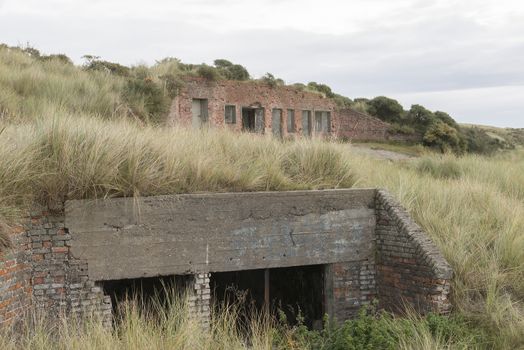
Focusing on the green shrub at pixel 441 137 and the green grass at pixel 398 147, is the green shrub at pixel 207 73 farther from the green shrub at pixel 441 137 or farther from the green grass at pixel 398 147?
the green shrub at pixel 441 137

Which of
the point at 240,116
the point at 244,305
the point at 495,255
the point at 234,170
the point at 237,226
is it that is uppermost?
the point at 240,116

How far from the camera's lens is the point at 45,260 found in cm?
620

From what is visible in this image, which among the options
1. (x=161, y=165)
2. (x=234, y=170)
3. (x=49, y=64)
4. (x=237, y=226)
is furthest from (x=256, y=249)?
(x=49, y=64)

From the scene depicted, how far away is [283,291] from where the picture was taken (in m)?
9.17

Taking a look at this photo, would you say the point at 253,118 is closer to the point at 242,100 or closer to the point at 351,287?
the point at 242,100

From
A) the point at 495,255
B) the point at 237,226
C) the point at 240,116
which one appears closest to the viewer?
the point at 237,226

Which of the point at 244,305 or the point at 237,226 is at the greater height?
the point at 237,226

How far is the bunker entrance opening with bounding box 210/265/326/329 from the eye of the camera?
8.34m

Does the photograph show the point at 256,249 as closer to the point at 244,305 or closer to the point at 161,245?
the point at 161,245

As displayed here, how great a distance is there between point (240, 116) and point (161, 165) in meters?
15.6

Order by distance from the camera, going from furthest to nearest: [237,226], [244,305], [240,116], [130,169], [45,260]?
1. [240,116]
2. [244,305]
3. [237,226]
4. [130,169]
5. [45,260]

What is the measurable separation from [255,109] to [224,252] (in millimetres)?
17061

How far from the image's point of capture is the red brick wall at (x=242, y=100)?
64.0 feet

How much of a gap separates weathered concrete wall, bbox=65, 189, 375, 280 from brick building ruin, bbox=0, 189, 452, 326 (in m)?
0.01
